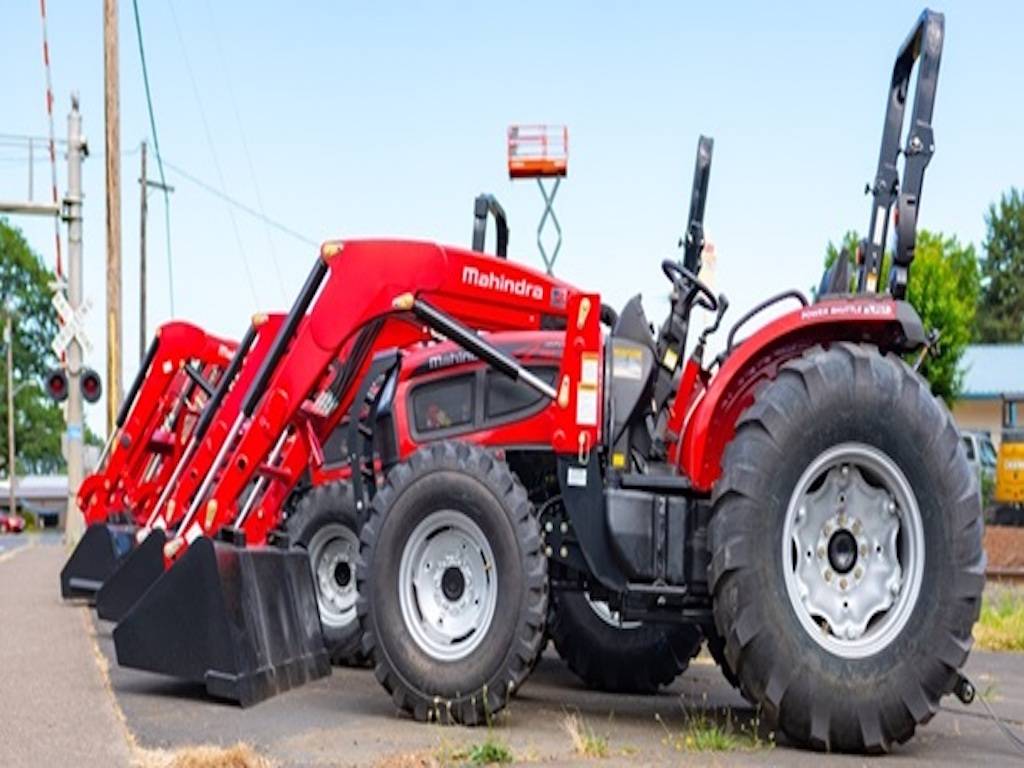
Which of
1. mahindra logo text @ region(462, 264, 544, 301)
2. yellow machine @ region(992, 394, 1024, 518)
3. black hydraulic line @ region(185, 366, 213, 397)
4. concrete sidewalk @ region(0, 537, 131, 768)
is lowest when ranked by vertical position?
yellow machine @ region(992, 394, 1024, 518)

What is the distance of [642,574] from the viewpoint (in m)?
7.62

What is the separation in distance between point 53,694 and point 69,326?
1753 centimetres

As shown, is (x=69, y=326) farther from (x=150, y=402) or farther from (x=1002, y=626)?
(x=1002, y=626)

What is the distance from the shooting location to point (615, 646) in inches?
372

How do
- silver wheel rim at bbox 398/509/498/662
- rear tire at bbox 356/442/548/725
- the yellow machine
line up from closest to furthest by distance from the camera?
1. rear tire at bbox 356/442/548/725
2. silver wheel rim at bbox 398/509/498/662
3. the yellow machine

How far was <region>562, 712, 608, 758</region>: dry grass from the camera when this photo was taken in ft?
21.8

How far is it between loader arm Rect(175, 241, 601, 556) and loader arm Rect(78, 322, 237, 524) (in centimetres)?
582

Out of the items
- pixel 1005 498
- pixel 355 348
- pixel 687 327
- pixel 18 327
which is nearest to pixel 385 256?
pixel 355 348

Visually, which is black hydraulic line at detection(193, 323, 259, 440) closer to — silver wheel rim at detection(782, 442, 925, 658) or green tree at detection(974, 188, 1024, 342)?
silver wheel rim at detection(782, 442, 925, 658)

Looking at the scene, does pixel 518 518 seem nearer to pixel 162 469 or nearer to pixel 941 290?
pixel 162 469

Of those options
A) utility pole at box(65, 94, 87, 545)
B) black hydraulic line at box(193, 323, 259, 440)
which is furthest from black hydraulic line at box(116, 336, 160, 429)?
utility pole at box(65, 94, 87, 545)

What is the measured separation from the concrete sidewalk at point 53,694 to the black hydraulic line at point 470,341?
260cm

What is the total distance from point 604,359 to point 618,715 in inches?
74.4

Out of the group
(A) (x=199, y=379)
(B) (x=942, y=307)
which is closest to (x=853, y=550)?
(A) (x=199, y=379)
